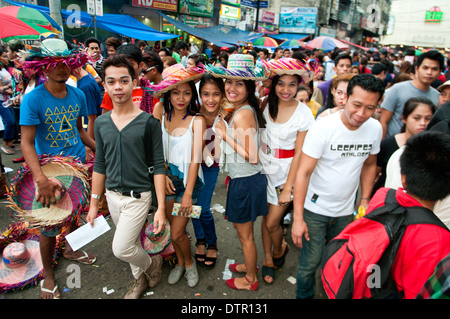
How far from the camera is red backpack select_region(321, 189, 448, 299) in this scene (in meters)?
1.30

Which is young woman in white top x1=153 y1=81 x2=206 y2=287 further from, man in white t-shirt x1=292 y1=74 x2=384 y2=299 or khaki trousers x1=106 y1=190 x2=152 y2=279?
man in white t-shirt x1=292 y1=74 x2=384 y2=299

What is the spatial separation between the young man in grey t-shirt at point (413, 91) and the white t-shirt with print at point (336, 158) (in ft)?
5.04

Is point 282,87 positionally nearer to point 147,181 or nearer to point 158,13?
point 147,181

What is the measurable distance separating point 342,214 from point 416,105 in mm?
1162

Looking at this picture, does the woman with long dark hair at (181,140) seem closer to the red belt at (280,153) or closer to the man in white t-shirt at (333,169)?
the red belt at (280,153)

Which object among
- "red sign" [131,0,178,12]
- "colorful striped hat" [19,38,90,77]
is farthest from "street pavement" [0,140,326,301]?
"red sign" [131,0,178,12]

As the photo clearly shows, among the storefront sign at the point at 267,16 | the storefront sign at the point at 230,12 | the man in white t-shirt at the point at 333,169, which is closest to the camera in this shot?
the man in white t-shirt at the point at 333,169

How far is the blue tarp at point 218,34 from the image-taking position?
Answer: 1546cm

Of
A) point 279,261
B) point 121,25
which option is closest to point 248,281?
point 279,261

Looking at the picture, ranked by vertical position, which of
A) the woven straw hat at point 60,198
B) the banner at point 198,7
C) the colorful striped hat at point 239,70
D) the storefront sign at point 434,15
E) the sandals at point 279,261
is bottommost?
the sandals at point 279,261

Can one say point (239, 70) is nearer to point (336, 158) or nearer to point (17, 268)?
point (336, 158)

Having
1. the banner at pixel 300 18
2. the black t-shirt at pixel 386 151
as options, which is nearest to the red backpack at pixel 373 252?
the black t-shirt at pixel 386 151
